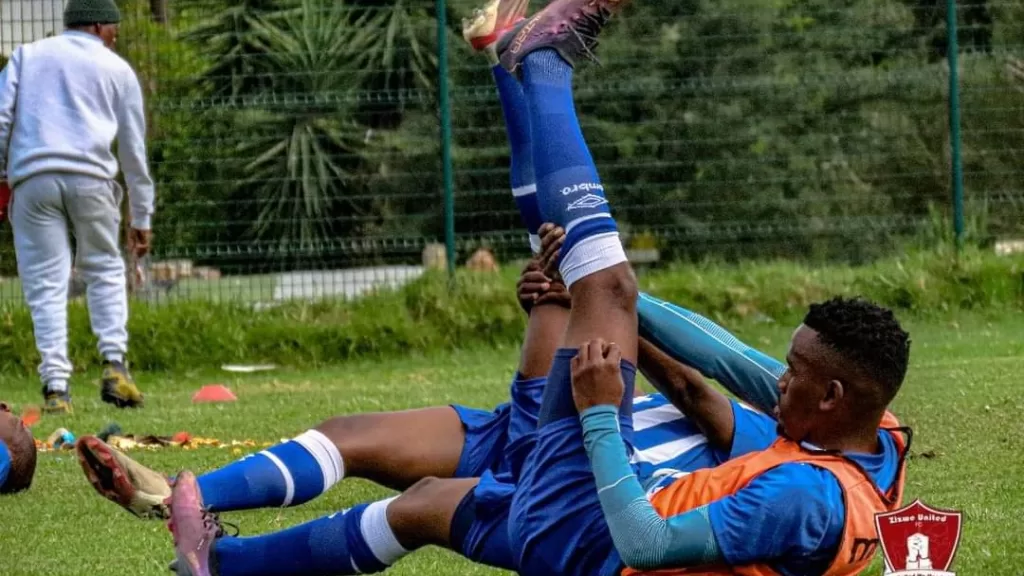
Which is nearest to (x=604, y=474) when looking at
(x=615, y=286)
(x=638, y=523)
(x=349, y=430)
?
(x=638, y=523)

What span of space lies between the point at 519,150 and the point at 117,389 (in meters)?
3.99

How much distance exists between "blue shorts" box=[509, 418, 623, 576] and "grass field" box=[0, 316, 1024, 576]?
100 centimetres

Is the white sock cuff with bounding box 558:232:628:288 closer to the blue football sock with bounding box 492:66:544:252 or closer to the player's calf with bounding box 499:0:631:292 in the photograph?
the player's calf with bounding box 499:0:631:292

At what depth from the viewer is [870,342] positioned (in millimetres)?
3369

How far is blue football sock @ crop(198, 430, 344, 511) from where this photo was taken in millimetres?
4371

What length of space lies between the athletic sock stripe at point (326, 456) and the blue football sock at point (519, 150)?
99 cm

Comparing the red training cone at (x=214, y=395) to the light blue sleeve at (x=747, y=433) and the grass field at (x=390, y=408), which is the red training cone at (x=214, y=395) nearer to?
the grass field at (x=390, y=408)

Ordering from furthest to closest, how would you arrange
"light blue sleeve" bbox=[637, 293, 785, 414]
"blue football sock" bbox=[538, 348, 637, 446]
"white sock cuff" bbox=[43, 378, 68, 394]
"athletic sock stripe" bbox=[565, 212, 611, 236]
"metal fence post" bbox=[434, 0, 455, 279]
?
"metal fence post" bbox=[434, 0, 455, 279] < "white sock cuff" bbox=[43, 378, 68, 394] < "light blue sleeve" bbox=[637, 293, 785, 414] < "athletic sock stripe" bbox=[565, 212, 611, 236] < "blue football sock" bbox=[538, 348, 637, 446]

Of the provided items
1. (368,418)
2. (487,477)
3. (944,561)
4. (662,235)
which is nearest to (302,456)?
(368,418)

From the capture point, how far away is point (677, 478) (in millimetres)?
3682

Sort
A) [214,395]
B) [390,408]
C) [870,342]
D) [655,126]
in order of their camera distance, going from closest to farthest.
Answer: [870,342] < [390,408] < [214,395] < [655,126]

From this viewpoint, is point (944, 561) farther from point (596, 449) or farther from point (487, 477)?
point (487, 477)

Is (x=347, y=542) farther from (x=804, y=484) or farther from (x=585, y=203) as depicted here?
(x=804, y=484)

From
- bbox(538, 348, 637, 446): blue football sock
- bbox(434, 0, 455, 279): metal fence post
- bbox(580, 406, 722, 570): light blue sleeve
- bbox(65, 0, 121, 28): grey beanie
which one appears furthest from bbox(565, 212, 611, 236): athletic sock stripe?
bbox(434, 0, 455, 279): metal fence post
